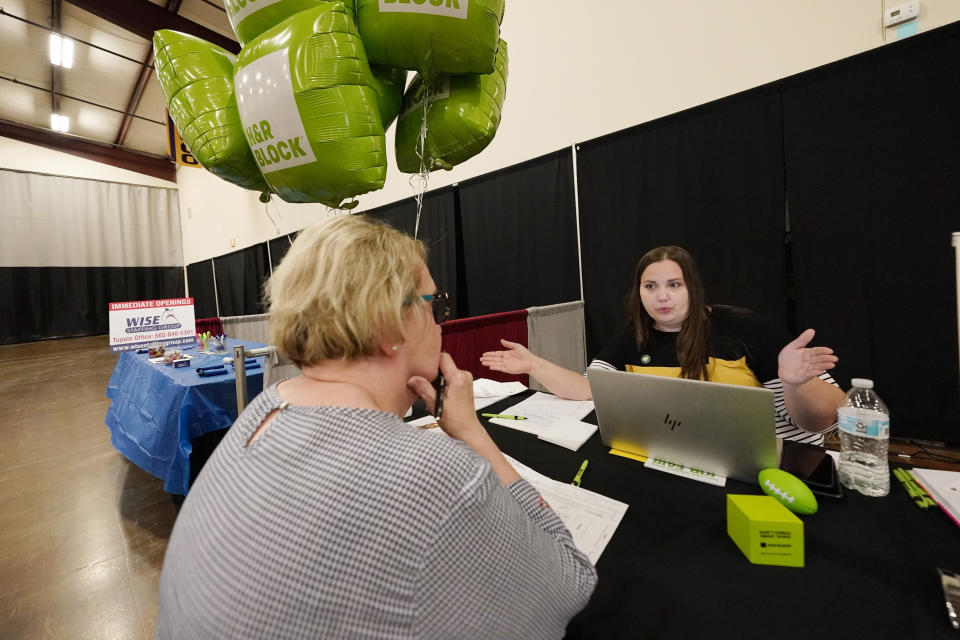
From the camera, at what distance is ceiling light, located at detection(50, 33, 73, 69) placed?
233 inches

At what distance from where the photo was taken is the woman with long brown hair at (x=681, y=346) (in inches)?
50.4

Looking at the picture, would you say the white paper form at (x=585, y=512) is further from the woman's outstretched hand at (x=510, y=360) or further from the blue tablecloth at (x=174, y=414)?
the blue tablecloth at (x=174, y=414)

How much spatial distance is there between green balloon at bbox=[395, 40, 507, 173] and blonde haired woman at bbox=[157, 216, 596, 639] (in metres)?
0.90

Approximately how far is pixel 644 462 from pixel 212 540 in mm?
864

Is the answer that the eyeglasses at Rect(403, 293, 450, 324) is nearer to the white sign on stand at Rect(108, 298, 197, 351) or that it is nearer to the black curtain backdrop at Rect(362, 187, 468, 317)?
the white sign on stand at Rect(108, 298, 197, 351)

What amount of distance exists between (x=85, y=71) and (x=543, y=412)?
9.81 meters

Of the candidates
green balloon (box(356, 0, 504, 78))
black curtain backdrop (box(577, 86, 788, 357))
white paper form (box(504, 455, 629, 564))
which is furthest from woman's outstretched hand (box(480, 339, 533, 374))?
black curtain backdrop (box(577, 86, 788, 357))

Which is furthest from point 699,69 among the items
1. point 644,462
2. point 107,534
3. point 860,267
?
point 107,534

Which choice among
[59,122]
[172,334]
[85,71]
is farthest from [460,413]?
[59,122]

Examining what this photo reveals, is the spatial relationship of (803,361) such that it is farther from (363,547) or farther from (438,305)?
(363,547)

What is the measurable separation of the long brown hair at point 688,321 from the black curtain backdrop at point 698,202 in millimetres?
1489

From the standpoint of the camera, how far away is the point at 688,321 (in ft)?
4.58

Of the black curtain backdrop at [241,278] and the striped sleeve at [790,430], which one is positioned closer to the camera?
the striped sleeve at [790,430]

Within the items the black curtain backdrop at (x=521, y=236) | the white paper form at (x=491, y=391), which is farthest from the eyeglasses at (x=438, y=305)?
the black curtain backdrop at (x=521, y=236)
